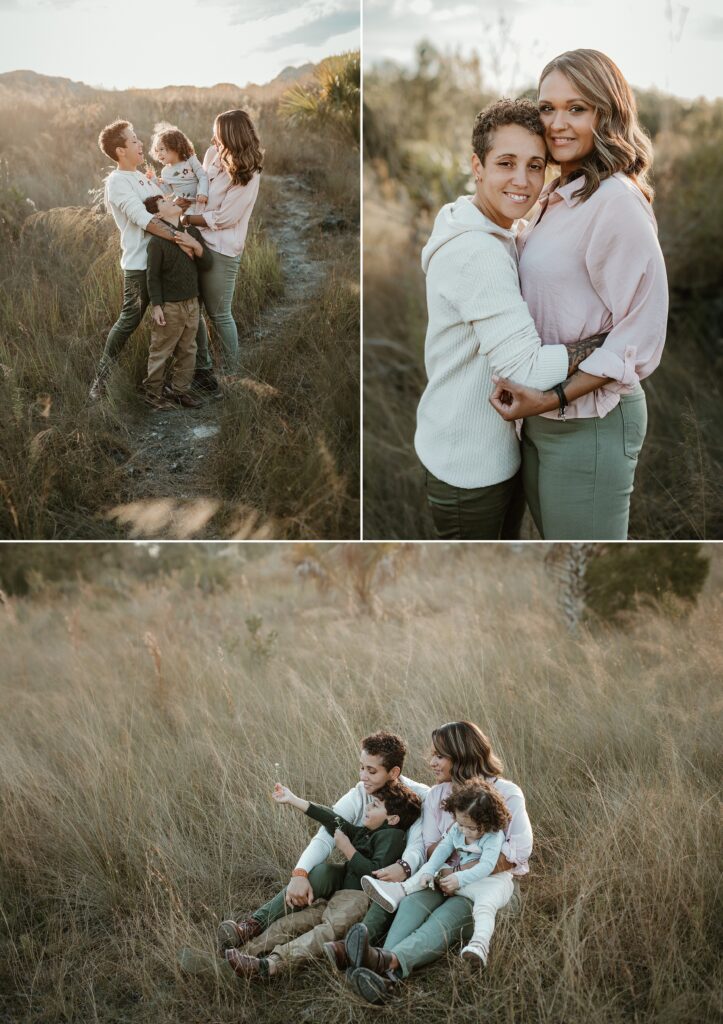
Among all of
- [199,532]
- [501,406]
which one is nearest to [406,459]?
[199,532]

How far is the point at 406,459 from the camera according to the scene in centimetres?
647

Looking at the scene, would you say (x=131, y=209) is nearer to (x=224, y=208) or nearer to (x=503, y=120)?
(x=224, y=208)

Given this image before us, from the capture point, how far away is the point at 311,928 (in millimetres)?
3643

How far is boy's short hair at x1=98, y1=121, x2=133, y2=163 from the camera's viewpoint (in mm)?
4996

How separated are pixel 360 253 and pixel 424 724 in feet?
8.43

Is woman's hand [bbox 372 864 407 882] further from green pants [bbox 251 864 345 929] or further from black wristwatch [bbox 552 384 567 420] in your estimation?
black wristwatch [bbox 552 384 567 420]

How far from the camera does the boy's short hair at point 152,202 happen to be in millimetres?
5008

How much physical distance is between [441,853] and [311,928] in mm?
567

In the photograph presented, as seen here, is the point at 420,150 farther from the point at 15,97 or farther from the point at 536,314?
the point at 536,314

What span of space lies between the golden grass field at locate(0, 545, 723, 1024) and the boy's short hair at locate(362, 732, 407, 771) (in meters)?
0.73

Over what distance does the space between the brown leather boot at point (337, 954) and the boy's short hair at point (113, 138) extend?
12.8 ft

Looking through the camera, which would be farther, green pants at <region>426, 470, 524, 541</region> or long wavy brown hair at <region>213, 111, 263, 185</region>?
long wavy brown hair at <region>213, 111, 263, 185</region>

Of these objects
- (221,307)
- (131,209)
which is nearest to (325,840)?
(221,307)

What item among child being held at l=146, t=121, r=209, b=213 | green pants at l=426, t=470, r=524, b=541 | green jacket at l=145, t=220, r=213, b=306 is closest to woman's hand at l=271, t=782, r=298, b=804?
green pants at l=426, t=470, r=524, b=541
